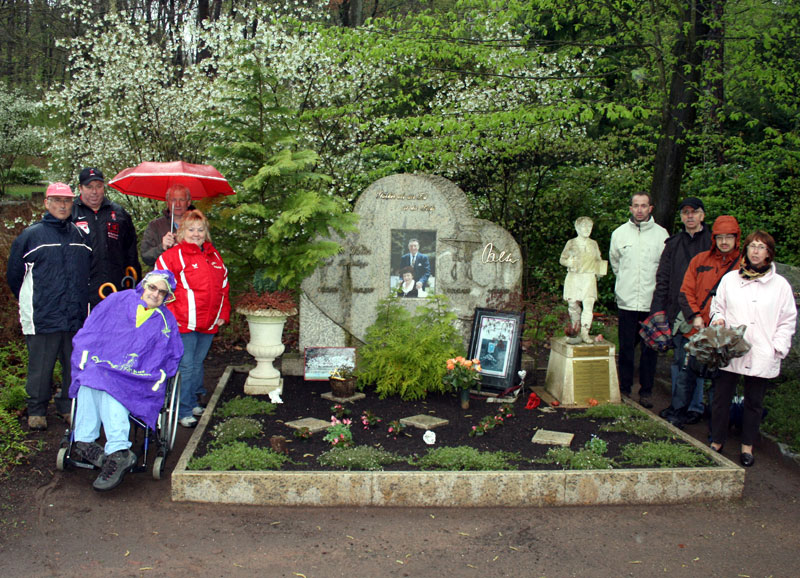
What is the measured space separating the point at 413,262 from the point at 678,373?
295 centimetres

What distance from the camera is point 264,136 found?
6.89 metres

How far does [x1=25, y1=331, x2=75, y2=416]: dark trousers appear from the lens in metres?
5.67

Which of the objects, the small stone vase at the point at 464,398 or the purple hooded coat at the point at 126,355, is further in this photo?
the small stone vase at the point at 464,398

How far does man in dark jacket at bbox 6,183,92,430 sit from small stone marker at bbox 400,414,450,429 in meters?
2.90

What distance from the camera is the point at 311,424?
19.1ft

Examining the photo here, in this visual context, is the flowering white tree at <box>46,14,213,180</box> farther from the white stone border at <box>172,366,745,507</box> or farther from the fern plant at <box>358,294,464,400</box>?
the white stone border at <box>172,366,745,507</box>

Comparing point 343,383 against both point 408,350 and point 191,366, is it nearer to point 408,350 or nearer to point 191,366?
point 408,350

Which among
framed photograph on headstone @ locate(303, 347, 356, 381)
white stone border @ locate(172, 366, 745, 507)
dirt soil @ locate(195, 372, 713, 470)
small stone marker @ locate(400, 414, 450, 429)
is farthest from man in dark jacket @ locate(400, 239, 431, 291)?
white stone border @ locate(172, 366, 745, 507)

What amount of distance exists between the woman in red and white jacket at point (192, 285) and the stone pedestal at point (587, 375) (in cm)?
334

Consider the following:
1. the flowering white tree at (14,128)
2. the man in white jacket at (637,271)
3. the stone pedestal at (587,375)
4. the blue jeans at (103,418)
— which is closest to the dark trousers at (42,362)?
the blue jeans at (103,418)

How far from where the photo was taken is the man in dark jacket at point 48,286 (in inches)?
219

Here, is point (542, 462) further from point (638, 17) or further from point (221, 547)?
point (638, 17)

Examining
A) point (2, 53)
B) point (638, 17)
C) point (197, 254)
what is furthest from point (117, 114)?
point (2, 53)

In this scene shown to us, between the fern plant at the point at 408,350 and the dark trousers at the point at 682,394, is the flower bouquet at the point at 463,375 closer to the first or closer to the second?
the fern plant at the point at 408,350
